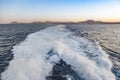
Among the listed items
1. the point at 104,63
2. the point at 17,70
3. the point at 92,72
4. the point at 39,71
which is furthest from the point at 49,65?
the point at 104,63

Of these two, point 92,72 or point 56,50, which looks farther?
point 56,50

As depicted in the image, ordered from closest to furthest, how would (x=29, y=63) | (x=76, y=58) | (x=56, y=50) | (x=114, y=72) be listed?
(x=114, y=72) < (x=29, y=63) < (x=76, y=58) < (x=56, y=50)

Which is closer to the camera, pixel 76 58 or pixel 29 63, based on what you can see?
pixel 29 63

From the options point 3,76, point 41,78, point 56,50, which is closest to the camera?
point 41,78

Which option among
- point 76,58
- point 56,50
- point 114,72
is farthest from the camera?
point 56,50

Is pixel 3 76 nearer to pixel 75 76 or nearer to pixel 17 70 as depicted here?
pixel 17 70

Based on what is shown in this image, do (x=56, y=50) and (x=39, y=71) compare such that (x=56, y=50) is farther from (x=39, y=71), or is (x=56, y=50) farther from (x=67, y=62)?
(x=39, y=71)

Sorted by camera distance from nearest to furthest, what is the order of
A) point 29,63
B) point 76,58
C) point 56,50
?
point 29,63, point 76,58, point 56,50

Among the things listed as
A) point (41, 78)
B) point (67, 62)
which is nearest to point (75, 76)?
point (41, 78)
